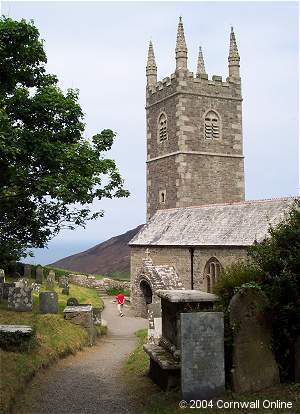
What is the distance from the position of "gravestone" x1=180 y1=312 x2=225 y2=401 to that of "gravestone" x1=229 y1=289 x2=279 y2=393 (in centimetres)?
32

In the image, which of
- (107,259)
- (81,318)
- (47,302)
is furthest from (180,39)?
(107,259)

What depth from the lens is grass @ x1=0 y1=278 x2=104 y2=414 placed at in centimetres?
1026

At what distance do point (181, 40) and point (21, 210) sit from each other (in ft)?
93.0

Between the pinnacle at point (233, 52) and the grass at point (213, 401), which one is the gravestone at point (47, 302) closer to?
the grass at point (213, 401)

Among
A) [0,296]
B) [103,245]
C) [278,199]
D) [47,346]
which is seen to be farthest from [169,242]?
[103,245]

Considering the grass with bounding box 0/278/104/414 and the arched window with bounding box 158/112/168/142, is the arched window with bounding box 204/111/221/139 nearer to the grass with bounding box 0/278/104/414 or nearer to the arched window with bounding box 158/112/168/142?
the arched window with bounding box 158/112/168/142

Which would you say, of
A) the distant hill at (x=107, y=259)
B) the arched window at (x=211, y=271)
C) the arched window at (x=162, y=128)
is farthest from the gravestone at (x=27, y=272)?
the distant hill at (x=107, y=259)

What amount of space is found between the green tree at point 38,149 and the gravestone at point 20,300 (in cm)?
623

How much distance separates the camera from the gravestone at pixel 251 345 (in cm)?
955

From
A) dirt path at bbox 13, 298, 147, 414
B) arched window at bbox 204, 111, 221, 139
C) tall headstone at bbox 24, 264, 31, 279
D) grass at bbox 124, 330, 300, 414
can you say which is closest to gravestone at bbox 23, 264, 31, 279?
tall headstone at bbox 24, 264, 31, 279

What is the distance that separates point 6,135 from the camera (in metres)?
10.1

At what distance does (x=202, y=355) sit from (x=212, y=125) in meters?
30.2

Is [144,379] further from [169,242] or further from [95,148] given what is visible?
[169,242]

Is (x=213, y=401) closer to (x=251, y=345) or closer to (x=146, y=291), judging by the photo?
(x=251, y=345)
